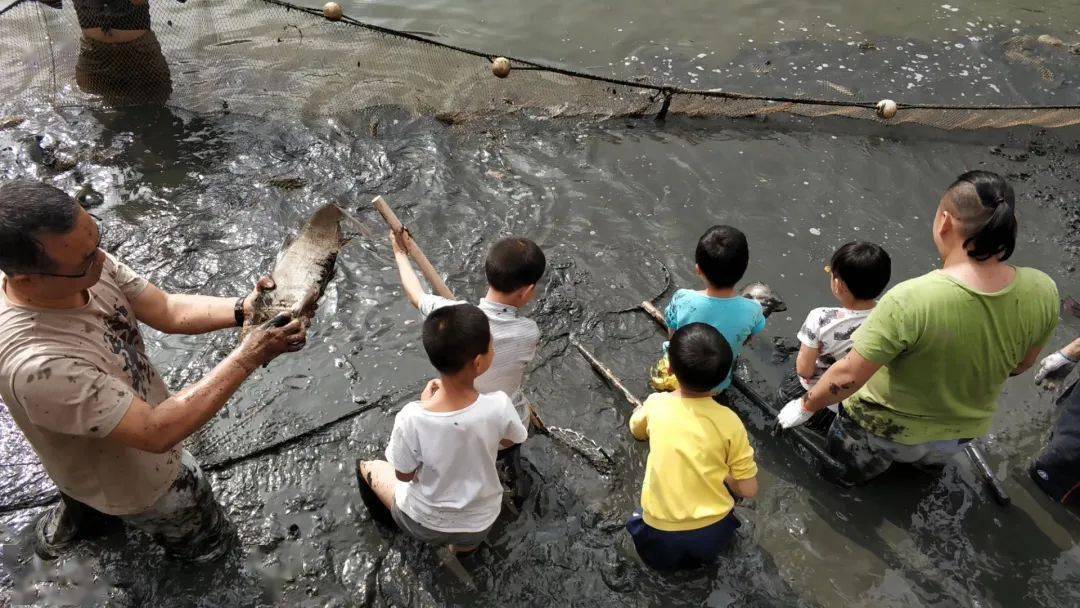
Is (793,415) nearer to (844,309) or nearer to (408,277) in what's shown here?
(844,309)

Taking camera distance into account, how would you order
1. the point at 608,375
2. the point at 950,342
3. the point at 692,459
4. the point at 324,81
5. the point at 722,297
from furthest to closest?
the point at 324,81 < the point at 608,375 < the point at 722,297 < the point at 950,342 < the point at 692,459

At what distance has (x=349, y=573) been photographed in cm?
311

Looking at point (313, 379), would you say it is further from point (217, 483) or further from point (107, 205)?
point (107, 205)

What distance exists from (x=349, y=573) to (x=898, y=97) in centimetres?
742

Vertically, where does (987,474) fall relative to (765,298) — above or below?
below

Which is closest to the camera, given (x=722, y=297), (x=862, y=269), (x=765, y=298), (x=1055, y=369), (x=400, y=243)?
Result: (x=862, y=269)

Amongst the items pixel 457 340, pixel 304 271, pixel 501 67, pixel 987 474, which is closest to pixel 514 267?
pixel 457 340

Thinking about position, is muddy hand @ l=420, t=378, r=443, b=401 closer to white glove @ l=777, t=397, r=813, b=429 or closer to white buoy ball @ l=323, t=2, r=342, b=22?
white glove @ l=777, t=397, r=813, b=429

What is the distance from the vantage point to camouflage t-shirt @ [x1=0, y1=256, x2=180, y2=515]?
6.92ft

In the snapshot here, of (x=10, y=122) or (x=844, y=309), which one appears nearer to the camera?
(x=844, y=309)

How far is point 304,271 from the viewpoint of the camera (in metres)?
3.64

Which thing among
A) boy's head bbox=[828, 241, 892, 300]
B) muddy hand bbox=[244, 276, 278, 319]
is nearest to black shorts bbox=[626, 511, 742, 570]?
boy's head bbox=[828, 241, 892, 300]

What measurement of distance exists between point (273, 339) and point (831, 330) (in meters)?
2.78

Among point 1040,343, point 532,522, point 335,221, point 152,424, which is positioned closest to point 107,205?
point 335,221
